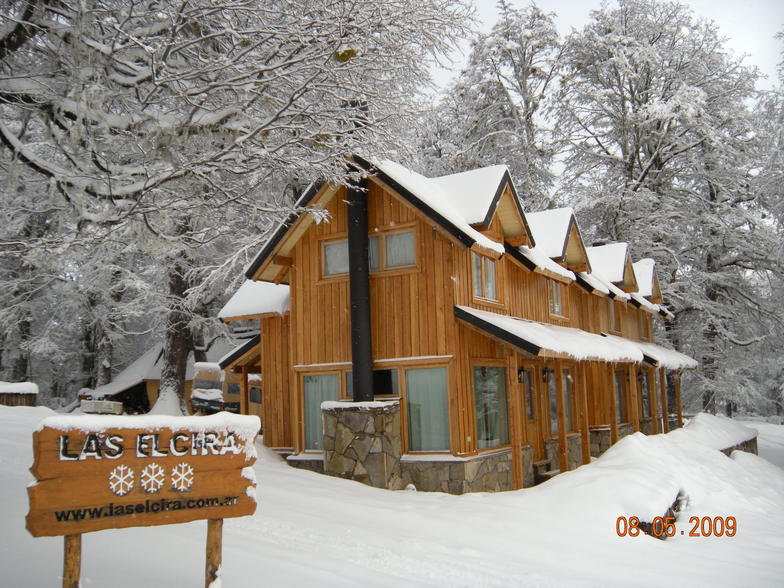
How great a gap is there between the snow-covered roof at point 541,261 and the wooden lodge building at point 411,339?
44mm

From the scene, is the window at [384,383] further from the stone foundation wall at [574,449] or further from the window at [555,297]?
the stone foundation wall at [574,449]

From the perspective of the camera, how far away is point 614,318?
2273 centimetres

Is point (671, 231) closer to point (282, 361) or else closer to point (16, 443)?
point (282, 361)

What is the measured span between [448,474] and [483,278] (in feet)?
13.3

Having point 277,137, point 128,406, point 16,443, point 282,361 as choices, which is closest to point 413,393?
point 282,361

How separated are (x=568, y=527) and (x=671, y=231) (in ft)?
66.9

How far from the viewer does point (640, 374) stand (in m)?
24.8

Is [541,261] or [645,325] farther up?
[541,261]

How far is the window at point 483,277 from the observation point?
43.7 ft

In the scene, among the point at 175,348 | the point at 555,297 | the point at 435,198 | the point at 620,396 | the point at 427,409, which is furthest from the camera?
the point at 175,348

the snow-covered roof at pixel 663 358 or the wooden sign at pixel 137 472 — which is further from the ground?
the snow-covered roof at pixel 663 358

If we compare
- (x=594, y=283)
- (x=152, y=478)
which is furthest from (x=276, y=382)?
(x=152, y=478)

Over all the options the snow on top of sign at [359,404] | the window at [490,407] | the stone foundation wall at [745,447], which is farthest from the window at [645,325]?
the snow on top of sign at [359,404]
